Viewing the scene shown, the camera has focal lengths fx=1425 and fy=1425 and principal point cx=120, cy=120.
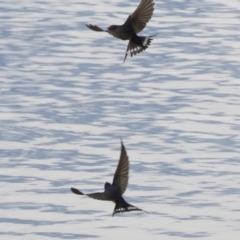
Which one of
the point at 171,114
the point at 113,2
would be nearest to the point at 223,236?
the point at 171,114

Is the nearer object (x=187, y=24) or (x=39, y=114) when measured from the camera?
(x=39, y=114)

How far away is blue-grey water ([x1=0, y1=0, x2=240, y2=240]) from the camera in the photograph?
13820 millimetres

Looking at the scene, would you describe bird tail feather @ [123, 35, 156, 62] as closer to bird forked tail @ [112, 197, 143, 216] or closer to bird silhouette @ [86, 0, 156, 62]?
bird silhouette @ [86, 0, 156, 62]

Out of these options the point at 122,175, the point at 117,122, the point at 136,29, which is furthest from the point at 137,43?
the point at 117,122

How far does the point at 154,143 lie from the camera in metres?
16.2

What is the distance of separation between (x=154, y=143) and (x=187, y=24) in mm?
6882

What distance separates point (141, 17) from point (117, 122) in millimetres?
8859

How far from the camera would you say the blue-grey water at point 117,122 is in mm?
13820

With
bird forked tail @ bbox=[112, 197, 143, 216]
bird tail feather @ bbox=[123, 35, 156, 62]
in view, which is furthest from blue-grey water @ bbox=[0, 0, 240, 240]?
bird forked tail @ bbox=[112, 197, 143, 216]

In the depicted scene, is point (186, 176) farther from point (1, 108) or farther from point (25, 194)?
point (1, 108)

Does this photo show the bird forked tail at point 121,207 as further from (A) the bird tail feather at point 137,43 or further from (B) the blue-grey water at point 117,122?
(B) the blue-grey water at point 117,122

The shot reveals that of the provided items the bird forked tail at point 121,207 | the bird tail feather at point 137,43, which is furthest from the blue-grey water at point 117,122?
the bird forked tail at point 121,207

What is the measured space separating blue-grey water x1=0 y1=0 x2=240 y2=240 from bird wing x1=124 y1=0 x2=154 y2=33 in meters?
4.94

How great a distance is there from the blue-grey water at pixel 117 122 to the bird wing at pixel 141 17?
16.2ft
